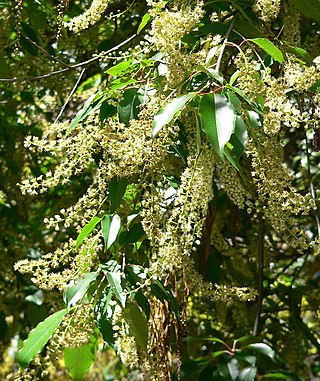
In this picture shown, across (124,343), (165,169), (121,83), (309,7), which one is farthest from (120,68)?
(124,343)

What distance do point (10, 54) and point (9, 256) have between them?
31.8 inches

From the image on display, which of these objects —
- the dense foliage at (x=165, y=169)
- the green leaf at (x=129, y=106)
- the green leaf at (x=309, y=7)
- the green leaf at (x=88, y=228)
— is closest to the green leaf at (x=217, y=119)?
the dense foliage at (x=165, y=169)

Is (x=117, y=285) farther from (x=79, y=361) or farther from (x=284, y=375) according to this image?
(x=284, y=375)

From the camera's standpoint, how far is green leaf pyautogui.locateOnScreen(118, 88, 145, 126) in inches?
62.5

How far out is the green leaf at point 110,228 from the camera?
1.54 meters

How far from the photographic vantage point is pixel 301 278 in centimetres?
354

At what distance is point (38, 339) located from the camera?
1.51m

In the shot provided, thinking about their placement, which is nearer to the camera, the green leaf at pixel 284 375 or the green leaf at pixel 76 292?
the green leaf at pixel 76 292

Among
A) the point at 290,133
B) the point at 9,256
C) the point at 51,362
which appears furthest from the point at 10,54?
the point at 51,362

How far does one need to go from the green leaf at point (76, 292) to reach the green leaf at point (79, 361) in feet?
0.50

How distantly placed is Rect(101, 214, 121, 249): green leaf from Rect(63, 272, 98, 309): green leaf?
0.26 feet

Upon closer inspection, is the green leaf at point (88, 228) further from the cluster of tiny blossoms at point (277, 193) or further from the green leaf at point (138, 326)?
the cluster of tiny blossoms at point (277, 193)

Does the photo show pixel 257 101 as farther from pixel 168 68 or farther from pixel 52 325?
pixel 52 325

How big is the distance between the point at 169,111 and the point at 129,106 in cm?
28
